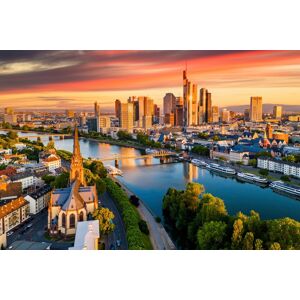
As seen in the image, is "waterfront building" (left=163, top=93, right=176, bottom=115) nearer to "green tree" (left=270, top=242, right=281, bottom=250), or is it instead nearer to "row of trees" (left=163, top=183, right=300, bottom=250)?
"row of trees" (left=163, top=183, right=300, bottom=250)

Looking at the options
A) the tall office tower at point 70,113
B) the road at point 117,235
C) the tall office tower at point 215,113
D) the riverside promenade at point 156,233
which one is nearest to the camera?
the road at point 117,235

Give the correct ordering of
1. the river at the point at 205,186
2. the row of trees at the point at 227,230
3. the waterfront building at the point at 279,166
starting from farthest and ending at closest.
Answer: the waterfront building at the point at 279,166 < the river at the point at 205,186 < the row of trees at the point at 227,230

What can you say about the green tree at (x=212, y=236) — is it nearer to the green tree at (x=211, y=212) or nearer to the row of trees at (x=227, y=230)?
the row of trees at (x=227, y=230)

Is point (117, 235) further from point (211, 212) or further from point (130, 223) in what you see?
point (211, 212)

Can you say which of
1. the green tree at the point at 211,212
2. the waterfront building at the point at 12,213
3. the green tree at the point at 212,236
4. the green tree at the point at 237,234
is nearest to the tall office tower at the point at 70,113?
the waterfront building at the point at 12,213

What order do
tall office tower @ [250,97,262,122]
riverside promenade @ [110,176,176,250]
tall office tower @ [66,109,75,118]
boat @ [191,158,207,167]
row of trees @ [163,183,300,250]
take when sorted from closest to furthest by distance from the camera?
row of trees @ [163,183,300,250]
riverside promenade @ [110,176,176,250]
tall office tower @ [66,109,75,118]
tall office tower @ [250,97,262,122]
boat @ [191,158,207,167]

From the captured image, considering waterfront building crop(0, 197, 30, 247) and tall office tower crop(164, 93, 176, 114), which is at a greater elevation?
tall office tower crop(164, 93, 176, 114)

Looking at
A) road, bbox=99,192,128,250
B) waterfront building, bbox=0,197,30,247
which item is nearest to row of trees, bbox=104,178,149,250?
road, bbox=99,192,128,250

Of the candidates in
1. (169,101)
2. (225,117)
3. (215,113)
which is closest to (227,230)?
(169,101)
